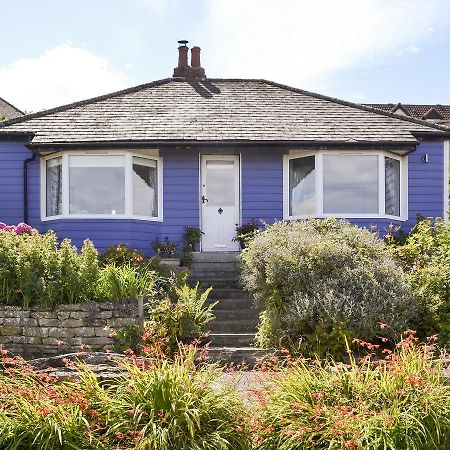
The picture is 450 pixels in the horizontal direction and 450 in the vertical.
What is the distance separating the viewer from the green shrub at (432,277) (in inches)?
316

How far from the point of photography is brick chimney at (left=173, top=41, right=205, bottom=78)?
1711 centimetres

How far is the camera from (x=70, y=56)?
1989cm

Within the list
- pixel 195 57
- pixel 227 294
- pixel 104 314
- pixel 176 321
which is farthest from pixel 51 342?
pixel 195 57

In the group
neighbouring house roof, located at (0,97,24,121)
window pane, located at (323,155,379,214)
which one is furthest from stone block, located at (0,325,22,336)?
neighbouring house roof, located at (0,97,24,121)

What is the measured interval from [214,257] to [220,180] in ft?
7.74

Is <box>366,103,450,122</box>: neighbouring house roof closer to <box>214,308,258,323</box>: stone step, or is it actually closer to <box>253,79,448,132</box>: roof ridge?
<box>253,79,448,132</box>: roof ridge

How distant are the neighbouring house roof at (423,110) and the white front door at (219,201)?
2213 centimetres

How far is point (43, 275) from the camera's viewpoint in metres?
8.56

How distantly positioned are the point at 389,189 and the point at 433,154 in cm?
142

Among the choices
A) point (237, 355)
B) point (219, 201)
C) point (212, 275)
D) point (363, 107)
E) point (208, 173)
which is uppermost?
point (363, 107)

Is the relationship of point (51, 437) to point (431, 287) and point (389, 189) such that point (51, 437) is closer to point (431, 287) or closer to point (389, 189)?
point (431, 287)

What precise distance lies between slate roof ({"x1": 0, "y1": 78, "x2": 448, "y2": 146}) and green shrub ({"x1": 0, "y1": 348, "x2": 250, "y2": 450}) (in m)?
8.89

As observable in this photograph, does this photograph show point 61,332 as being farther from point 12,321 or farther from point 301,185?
point 301,185

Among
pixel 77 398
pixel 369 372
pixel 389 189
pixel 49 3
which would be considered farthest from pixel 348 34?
pixel 77 398
